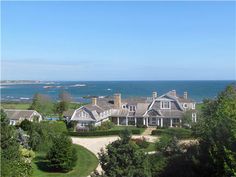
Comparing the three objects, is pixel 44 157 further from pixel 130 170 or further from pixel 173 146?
pixel 130 170

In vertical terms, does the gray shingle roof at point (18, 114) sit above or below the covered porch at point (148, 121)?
above

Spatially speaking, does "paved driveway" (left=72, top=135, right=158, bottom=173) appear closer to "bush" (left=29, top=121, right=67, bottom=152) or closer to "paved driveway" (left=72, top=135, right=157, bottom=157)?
"paved driveway" (left=72, top=135, right=157, bottom=157)

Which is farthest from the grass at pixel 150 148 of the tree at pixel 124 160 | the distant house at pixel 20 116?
the distant house at pixel 20 116

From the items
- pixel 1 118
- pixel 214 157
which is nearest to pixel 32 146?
pixel 1 118

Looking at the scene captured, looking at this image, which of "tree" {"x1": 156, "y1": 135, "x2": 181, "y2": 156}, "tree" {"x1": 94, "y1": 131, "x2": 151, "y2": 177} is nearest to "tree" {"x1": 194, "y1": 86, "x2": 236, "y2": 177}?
"tree" {"x1": 94, "y1": 131, "x2": 151, "y2": 177}

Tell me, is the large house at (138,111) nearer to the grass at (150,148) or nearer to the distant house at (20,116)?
the distant house at (20,116)
